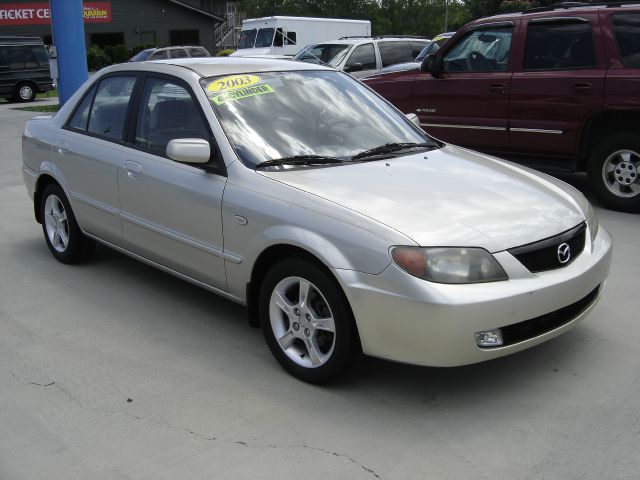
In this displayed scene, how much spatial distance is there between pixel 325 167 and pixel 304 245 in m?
0.69

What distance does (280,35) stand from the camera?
93.3 feet

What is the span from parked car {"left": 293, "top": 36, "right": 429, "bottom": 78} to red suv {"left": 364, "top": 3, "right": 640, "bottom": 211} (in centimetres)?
731

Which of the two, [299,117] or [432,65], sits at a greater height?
[432,65]

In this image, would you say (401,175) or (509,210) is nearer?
(509,210)

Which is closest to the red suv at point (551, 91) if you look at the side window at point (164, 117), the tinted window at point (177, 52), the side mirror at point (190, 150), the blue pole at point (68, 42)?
the side window at point (164, 117)

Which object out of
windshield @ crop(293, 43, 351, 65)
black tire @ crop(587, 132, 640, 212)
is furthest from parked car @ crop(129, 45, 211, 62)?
black tire @ crop(587, 132, 640, 212)

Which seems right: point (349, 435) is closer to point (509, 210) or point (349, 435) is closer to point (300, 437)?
point (300, 437)

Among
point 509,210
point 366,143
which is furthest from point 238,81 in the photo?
point 509,210

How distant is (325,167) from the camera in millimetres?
4125

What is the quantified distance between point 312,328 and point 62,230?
3009 millimetres

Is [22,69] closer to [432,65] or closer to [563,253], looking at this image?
[432,65]

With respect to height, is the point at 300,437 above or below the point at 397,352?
below

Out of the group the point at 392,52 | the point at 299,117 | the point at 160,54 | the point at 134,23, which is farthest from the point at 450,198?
the point at 134,23

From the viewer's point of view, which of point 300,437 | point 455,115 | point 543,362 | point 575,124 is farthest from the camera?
point 455,115
